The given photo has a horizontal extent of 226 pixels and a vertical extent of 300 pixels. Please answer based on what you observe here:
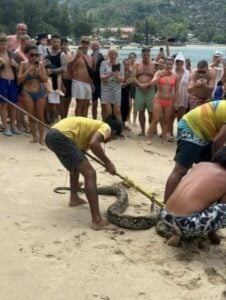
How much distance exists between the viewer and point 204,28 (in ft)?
396

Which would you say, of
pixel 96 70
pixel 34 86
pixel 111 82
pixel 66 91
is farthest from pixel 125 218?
pixel 66 91

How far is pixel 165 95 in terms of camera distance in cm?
1103

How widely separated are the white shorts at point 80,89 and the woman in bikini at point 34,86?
91cm

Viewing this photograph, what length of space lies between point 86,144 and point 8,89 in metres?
4.43

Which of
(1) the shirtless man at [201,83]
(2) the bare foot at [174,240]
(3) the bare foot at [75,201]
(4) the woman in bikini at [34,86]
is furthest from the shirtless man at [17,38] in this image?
(2) the bare foot at [174,240]

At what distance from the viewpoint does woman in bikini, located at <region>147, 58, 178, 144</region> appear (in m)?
10.9

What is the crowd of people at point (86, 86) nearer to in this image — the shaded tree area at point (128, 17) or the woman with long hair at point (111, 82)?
the woman with long hair at point (111, 82)

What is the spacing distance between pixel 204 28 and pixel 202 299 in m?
122

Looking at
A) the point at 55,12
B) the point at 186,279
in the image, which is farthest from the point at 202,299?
the point at 55,12

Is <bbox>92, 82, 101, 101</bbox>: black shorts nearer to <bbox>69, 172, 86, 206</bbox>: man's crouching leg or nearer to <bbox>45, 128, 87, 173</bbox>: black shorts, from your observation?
<bbox>69, 172, 86, 206</bbox>: man's crouching leg

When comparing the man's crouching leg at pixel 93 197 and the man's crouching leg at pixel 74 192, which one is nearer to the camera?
the man's crouching leg at pixel 93 197

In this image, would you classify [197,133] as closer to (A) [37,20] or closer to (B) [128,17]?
(A) [37,20]

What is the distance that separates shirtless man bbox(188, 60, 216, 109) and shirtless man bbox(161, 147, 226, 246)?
4.82 m

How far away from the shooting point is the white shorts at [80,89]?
1086 centimetres
